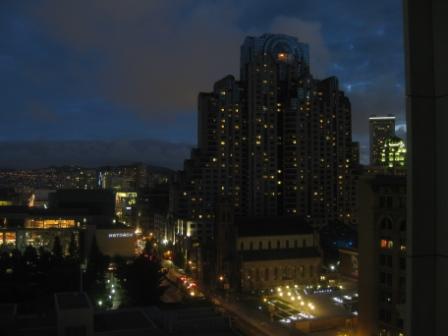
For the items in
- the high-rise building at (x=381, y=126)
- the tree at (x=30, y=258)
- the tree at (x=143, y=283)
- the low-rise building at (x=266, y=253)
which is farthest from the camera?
the high-rise building at (x=381, y=126)

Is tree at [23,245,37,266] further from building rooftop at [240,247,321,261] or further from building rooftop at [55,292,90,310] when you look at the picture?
building rooftop at [240,247,321,261]

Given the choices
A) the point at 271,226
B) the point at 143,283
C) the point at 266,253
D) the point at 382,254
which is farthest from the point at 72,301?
the point at 271,226

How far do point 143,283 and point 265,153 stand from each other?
31.8m

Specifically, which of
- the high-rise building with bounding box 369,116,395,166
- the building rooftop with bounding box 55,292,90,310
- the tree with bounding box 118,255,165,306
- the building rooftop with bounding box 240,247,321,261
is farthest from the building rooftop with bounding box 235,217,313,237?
the high-rise building with bounding box 369,116,395,166

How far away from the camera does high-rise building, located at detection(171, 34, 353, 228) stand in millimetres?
54781

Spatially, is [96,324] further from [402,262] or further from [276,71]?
[276,71]

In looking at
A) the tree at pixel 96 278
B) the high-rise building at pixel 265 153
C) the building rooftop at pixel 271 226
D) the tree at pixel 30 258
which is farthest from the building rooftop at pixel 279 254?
the tree at pixel 30 258

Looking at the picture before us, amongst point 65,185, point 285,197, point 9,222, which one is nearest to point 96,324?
point 9,222

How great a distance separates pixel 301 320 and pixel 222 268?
45.0ft

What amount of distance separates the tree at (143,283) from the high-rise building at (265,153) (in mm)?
23861

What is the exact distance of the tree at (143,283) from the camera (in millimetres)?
27375

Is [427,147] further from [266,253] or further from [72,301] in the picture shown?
[266,253]

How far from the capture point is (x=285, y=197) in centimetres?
5703

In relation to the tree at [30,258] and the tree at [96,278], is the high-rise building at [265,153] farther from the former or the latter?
the tree at [30,258]
